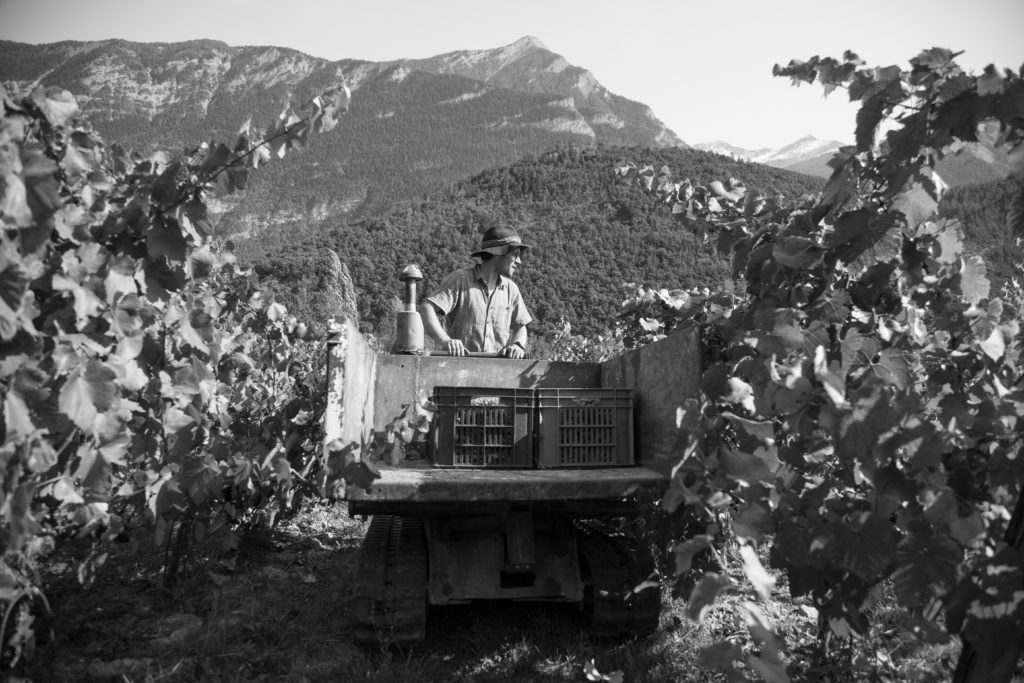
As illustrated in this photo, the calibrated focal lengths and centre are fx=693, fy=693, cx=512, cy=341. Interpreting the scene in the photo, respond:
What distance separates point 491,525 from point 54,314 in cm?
213

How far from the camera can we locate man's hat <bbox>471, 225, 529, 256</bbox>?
16.6ft

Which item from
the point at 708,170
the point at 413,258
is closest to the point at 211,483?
the point at 413,258

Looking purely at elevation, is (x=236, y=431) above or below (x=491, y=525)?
above

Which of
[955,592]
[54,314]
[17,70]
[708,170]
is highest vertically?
[17,70]

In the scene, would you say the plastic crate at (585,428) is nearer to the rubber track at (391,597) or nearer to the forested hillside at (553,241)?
the rubber track at (391,597)

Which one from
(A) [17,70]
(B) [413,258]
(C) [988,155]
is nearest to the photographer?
(C) [988,155]

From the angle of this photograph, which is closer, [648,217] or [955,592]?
[955,592]

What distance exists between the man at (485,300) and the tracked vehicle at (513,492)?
114cm

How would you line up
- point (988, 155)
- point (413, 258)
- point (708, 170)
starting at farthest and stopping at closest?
point (708, 170) → point (413, 258) → point (988, 155)

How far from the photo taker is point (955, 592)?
150cm

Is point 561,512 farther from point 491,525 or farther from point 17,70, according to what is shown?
point 17,70

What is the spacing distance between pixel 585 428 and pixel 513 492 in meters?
0.94

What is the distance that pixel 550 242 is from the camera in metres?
25.8

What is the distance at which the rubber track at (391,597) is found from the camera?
325 cm
